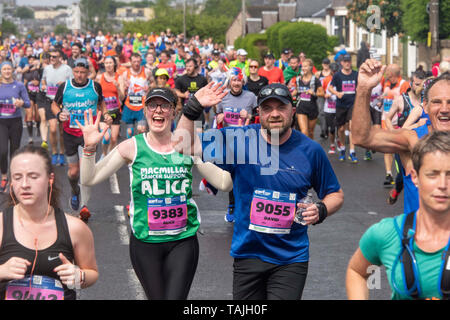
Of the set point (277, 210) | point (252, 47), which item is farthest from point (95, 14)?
point (277, 210)

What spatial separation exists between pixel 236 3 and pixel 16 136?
562 feet

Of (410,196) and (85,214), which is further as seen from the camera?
(85,214)

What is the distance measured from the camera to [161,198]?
19.5 ft

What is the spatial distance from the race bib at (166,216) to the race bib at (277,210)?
2.21 feet

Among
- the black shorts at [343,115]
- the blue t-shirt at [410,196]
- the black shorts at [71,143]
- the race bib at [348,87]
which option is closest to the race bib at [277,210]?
the blue t-shirt at [410,196]

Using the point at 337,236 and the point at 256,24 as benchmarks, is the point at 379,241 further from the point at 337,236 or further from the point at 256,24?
the point at 256,24

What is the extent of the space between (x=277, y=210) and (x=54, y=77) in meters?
11.1

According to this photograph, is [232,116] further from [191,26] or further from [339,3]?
[191,26]

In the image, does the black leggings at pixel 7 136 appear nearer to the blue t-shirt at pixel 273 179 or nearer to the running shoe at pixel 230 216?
the running shoe at pixel 230 216

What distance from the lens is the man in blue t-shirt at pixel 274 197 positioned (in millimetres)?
5414

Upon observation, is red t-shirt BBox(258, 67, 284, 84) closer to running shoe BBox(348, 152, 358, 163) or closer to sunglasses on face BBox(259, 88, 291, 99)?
running shoe BBox(348, 152, 358, 163)

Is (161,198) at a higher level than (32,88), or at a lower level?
higher

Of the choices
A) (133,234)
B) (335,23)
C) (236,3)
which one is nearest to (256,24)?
(335,23)

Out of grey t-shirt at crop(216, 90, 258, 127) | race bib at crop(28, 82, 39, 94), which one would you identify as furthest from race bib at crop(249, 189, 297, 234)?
race bib at crop(28, 82, 39, 94)
